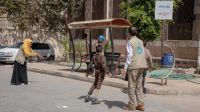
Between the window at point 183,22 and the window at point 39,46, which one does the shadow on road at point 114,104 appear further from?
the window at point 39,46

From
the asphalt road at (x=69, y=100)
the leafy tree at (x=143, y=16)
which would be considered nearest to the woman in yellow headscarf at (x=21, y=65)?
the asphalt road at (x=69, y=100)

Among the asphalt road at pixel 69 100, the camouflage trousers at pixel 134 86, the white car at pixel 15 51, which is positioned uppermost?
the camouflage trousers at pixel 134 86

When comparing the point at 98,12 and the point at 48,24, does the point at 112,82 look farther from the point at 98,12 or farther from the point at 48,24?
the point at 48,24

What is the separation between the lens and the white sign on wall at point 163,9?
1478 centimetres

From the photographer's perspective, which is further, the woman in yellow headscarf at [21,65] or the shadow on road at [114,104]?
the woman in yellow headscarf at [21,65]

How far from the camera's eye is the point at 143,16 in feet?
57.2

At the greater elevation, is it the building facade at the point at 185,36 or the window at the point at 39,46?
the building facade at the point at 185,36

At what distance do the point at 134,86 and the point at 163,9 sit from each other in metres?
5.19

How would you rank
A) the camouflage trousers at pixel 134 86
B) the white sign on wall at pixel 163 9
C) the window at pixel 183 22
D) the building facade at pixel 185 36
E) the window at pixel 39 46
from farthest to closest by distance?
the window at pixel 39 46 < the window at pixel 183 22 < the building facade at pixel 185 36 < the white sign on wall at pixel 163 9 < the camouflage trousers at pixel 134 86

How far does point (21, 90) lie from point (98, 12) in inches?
683

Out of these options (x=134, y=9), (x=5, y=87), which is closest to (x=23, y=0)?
(x=134, y=9)

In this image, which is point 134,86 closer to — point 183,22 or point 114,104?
point 114,104

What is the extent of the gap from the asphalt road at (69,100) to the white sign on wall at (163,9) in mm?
2731

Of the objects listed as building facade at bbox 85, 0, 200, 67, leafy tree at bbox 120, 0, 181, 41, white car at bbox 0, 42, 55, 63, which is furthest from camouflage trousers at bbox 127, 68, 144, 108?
white car at bbox 0, 42, 55, 63
